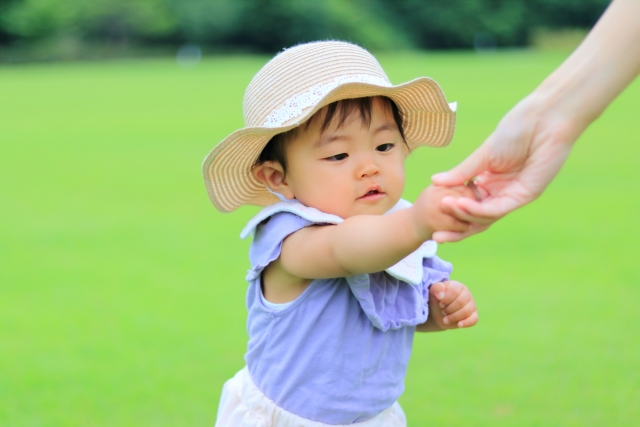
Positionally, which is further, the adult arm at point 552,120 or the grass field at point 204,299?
the grass field at point 204,299

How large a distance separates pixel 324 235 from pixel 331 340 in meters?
0.35

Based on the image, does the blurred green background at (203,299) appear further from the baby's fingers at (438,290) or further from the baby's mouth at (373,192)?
the baby's mouth at (373,192)

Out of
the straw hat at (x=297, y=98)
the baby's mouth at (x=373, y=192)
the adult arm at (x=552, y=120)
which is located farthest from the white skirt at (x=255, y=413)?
the adult arm at (x=552, y=120)

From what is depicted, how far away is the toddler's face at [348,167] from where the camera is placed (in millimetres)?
2242

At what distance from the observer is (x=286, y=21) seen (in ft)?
147

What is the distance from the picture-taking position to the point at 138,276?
589 cm

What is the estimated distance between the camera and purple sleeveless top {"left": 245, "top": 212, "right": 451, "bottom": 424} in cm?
232

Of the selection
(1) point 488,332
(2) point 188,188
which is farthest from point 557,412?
(2) point 188,188

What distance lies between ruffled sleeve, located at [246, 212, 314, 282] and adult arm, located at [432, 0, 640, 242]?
1.83 feet

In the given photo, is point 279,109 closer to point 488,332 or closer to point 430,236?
point 430,236

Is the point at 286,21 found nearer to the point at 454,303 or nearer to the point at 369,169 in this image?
the point at 454,303

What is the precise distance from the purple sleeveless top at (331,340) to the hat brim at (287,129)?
0.14 meters

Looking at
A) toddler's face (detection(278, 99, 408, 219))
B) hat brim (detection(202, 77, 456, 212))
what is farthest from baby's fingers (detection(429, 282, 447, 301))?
hat brim (detection(202, 77, 456, 212))

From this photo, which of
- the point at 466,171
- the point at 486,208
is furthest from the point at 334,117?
the point at 486,208
